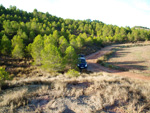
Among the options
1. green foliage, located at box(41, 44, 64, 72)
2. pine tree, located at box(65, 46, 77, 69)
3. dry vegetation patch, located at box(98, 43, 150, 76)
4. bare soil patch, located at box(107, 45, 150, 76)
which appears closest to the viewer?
green foliage, located at box(41, 44, 64, 72)

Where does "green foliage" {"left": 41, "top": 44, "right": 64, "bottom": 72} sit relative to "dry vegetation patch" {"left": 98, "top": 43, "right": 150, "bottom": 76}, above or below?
above

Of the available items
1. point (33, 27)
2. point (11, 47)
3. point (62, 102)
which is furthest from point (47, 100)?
point (33, 27)

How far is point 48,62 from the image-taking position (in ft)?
52.2

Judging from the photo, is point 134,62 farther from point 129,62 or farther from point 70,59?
point 70,59

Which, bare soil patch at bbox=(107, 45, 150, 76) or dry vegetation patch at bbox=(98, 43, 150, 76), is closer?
bare soil patch at bbox=(107, 45, 150, 76)

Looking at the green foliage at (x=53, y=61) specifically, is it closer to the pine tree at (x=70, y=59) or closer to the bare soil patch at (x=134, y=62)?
the pine tree at (x=70, y=59)

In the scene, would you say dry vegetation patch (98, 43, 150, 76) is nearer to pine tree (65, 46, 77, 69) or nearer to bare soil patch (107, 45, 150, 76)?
bare soil patch (107, 45, 150, 76)

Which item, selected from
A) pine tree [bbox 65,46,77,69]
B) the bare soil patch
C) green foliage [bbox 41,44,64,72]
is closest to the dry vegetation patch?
the bare soil patch

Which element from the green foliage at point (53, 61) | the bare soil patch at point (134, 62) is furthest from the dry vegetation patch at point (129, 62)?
the green foliage at point (53, 61)

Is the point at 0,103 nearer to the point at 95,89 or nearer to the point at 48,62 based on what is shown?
the point at 95,89

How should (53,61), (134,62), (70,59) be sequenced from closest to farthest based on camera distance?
(53,61), (70,59), (134,62)

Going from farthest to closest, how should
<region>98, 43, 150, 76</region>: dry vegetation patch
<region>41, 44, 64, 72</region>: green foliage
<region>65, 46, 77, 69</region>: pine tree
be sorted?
<region>98, 43, 150, 76</region>: dry vegetation patch
<region>65, 46, 77, 69</region>: pine tree
<region>41, 44, 64, 72</region>: green foliage

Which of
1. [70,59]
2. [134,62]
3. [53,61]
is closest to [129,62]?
[134,62]

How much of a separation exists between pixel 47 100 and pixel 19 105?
3.53 feet
